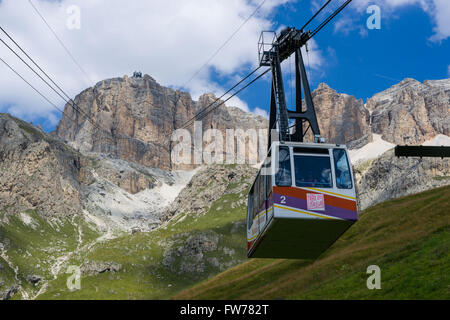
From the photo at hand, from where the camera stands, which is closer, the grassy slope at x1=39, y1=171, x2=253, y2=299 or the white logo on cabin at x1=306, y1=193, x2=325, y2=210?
the white logo on cabin at x1=306, y1=193, x2=325, y2=210

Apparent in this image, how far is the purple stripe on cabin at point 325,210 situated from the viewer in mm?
23219

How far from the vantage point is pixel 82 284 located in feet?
543

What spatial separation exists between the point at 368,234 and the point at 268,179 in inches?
2399

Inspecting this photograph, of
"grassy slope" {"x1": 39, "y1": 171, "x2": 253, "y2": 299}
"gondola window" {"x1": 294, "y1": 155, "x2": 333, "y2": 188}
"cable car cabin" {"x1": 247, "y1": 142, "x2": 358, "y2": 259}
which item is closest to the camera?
"cable car cabin" {"x1": 247, "y1": 142, "x2": 358, "y2": 259}

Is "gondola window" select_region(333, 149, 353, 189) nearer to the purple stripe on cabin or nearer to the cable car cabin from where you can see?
the cable car cabin

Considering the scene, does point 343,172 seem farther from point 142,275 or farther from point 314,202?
point 142,275

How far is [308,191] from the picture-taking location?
23.6 m

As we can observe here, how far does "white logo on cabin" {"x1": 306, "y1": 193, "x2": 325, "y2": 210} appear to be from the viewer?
925 inches

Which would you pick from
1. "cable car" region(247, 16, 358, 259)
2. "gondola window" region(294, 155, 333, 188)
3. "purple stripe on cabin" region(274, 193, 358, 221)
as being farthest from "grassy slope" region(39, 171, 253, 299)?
"gondola window" region(294, 155, 333, 188)

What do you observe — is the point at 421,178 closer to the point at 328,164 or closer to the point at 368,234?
the point at 368,234

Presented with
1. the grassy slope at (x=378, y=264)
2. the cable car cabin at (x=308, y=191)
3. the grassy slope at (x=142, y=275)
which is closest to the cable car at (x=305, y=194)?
the cable car cabin at (x=308, y=191)

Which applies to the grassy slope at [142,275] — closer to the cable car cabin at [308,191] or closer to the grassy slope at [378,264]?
the grassy slope at [378,264]
